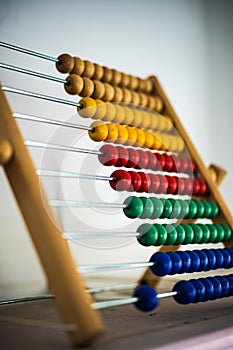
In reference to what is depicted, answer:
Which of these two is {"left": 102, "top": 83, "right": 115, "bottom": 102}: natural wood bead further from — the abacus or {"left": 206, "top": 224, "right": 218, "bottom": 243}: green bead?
{"left": 206, "top": 224, "right": 218, "bottom": 243}: green bead

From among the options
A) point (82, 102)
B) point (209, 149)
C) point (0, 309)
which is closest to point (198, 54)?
point (209, 149)

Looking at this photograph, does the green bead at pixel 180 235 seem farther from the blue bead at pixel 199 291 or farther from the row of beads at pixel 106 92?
the row of beads at pixel 106 92

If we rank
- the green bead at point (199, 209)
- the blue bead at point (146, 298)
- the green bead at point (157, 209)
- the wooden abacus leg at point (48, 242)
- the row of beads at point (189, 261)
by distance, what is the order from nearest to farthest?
1. the wooden abacus leg at point (48, 242)
2. the blue bead at point (146, 298)
3. the row of beads at point (189, 261)
4. the green bead at point (157, 209)
5. the green bead at point (199, 209)

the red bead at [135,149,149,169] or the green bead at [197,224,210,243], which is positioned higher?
the red bead at [135,149,149,169]

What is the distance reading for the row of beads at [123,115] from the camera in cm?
112

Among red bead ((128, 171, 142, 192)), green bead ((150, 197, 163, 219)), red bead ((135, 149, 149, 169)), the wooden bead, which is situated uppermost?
the wooden bead

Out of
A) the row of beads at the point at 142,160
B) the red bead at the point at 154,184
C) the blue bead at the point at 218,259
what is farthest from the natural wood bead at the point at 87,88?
the blue bead at the point at 218,259

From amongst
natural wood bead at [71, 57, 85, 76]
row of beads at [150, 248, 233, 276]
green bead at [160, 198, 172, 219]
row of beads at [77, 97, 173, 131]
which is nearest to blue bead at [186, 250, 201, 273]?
row of beads at [150, 248, 233, 276]

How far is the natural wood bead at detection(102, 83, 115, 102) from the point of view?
3.84 feet

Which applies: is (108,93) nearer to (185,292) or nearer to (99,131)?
(99,131)

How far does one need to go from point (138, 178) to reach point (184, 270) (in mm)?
209

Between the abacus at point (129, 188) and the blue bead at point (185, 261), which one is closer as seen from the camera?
the abacus at point (129, 188)

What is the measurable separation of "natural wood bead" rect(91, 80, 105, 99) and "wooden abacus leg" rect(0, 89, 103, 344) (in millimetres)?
286

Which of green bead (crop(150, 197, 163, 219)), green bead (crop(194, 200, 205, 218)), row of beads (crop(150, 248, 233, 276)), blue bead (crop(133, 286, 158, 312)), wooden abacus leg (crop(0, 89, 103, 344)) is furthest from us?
green bead (crop(194, 200, 205, 218))
